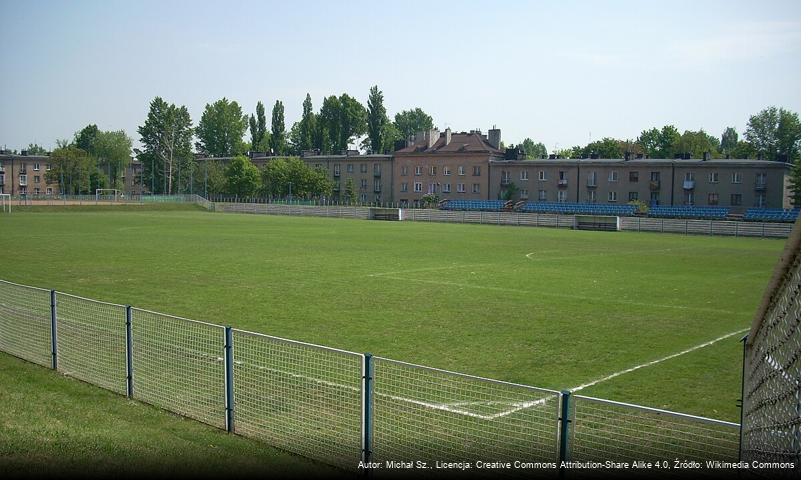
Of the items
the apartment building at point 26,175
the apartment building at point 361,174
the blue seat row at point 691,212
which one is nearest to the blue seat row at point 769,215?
the blue seat row at point 691,212

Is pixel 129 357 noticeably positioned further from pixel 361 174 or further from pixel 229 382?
pixel 361 174

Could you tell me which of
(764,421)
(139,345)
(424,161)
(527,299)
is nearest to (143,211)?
(424,161)

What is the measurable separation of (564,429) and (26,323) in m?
11.2

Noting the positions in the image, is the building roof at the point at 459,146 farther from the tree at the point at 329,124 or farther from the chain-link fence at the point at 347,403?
the chain-link fence at the point at 347,403

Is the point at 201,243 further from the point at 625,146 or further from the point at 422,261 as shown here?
the point at 625,146

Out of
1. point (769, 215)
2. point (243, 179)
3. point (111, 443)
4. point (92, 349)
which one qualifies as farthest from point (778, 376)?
point (243, 179)

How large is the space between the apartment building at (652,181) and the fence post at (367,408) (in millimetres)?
85857

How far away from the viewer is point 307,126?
160 metres

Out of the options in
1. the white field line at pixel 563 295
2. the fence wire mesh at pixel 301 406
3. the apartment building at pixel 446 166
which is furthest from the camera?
the apartment building at pixel 446 166

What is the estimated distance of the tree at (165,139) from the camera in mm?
142625

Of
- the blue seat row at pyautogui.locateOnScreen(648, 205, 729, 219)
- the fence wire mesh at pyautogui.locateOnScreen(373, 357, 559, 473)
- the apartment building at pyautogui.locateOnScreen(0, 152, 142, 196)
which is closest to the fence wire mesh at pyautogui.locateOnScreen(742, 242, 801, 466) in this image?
the fence wire mesh at pyautogui.locateOnScreen(373, 357, 559, 473)

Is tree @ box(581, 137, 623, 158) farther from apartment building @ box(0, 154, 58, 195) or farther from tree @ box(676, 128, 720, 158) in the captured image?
apartment building @ box(0, 154, 58, 195)

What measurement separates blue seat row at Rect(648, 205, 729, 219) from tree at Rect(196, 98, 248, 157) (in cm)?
10284

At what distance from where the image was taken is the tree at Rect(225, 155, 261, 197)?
392 feet
